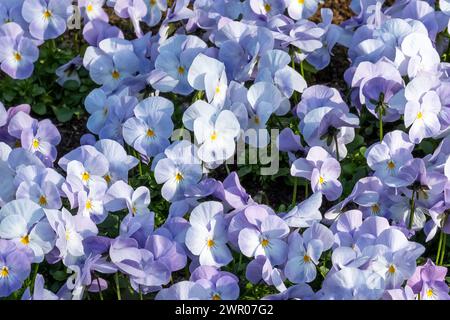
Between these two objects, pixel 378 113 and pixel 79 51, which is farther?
pixel 79 51

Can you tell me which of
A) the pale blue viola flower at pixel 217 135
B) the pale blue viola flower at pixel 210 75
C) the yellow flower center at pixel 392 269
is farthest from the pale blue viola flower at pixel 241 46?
the yellow flower center at pixel 392 269

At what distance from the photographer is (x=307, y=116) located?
3.50 meters

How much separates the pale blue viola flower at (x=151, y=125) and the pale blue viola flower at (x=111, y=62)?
395 millimetres

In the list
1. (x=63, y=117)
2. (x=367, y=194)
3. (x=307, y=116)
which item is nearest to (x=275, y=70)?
(x=307, y=116)

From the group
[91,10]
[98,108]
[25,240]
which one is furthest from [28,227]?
[91,10]

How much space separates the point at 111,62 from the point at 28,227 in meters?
1.02

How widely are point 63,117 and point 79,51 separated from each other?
13.4 inches

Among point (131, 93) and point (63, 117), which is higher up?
point (131, 93)

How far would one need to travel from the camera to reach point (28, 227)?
10.3 feet

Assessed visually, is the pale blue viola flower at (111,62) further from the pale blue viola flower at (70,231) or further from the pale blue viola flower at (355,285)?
the pale blue viola flower at (355,285)

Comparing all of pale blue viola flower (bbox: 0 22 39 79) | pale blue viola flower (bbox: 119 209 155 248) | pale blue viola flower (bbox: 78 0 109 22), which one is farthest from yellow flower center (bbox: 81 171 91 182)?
pale blue viola flower (bbox: 78 0 109 22)

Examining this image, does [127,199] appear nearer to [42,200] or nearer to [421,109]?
[42,200]

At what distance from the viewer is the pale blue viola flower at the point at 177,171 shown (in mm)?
3439
